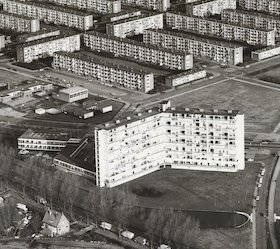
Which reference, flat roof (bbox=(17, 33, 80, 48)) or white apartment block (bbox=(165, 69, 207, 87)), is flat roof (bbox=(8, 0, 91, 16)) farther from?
white apartment block (bbox=(165, 69, 207, 87))

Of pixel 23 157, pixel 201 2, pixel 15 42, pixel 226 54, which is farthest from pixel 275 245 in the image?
pixel 201 2

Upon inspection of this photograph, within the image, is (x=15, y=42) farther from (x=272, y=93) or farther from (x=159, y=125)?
(x=159, y=125)

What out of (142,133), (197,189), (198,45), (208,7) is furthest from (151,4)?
(197,189)

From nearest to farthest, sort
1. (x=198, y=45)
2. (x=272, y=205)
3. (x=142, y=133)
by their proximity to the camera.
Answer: (x=272, y=205) < (x=142, y=133) < (x=198, y=45)

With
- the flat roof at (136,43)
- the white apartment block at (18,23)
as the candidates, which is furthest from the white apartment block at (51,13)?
the flat roof at (136,43)

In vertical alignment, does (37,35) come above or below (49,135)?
above

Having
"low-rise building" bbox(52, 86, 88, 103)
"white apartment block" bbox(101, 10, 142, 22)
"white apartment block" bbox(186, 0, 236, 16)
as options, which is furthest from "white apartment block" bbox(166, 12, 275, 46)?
"low-rise building" bbox(52, 86, 88, 103)

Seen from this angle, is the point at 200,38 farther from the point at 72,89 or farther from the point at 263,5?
the point at 72,89
